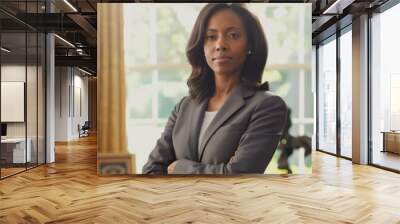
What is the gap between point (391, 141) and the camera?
7629 mm

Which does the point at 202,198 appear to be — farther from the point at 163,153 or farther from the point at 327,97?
the point at 327,97

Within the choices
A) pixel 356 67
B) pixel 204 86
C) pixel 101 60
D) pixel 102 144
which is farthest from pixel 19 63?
pixel 356 67

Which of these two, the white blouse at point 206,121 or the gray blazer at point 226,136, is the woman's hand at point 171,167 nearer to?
the gray blazer at point 226,136

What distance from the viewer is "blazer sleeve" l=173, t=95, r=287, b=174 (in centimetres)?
634

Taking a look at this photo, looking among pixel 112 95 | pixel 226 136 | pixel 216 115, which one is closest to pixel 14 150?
pixel 112 95

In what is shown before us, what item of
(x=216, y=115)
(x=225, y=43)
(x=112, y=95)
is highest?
(x=225, y=43)

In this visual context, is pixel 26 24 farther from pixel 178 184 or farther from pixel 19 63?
pixel 178 184

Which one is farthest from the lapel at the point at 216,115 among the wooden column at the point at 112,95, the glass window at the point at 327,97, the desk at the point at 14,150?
the glass window at the point at 327,97

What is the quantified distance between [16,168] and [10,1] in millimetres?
2988

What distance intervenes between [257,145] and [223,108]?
81cm

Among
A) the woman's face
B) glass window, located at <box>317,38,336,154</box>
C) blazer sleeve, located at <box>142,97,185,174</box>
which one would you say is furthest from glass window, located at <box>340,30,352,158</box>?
blazer sleeve, located at <box>142,97,185,174</box>

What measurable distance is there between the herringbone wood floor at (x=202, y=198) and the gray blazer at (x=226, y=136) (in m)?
0.24

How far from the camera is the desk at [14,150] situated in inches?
269

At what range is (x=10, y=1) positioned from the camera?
6.67m
